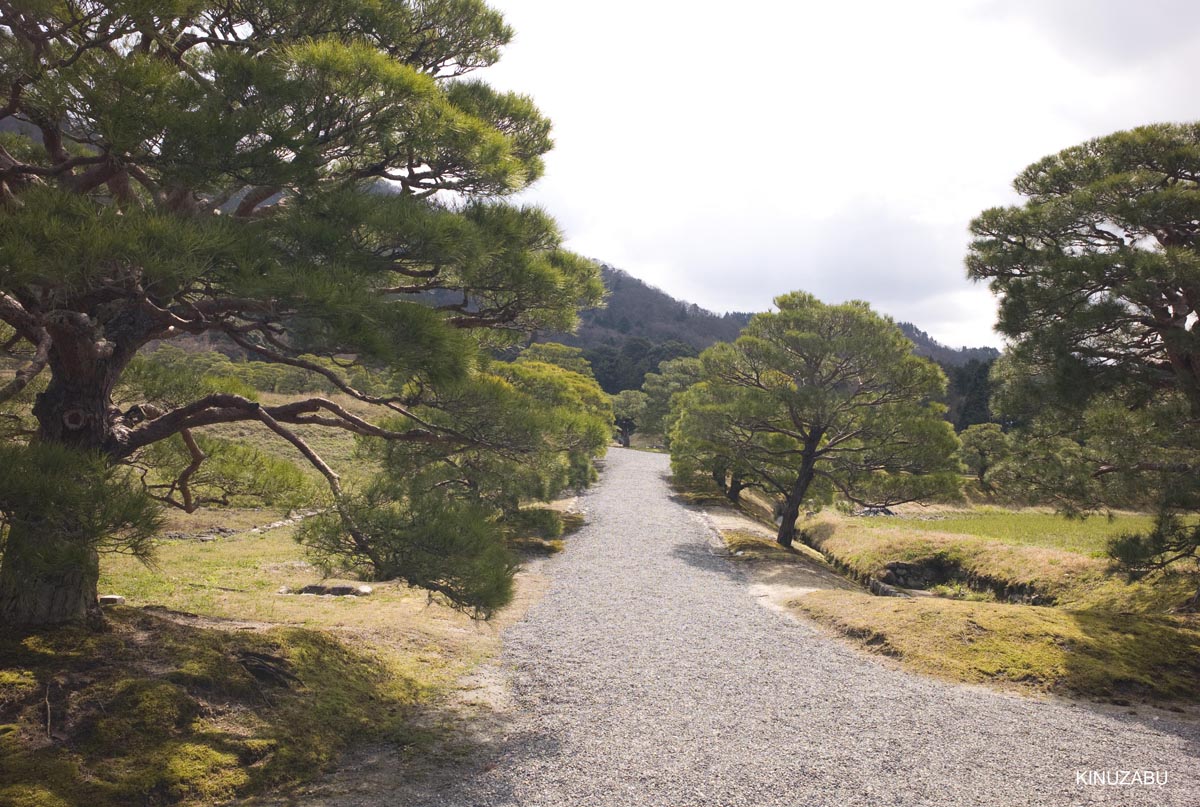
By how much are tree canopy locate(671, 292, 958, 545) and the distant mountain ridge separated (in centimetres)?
9137

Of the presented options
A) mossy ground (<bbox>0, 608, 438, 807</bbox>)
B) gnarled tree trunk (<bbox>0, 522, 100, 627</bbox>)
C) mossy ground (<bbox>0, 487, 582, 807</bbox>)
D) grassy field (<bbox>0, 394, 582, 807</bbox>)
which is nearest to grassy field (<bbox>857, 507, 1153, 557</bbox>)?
grassy field (<bbox>0, 394, 582, 807</bbox>)

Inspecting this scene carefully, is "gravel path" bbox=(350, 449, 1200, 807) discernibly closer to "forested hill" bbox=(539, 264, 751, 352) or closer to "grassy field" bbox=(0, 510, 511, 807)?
"grassy field" bbox=(0, 510, 511, 807)

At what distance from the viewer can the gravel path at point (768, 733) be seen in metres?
4.10

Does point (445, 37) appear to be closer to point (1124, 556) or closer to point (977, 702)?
point (977, 702)

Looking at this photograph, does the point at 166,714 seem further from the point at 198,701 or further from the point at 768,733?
the point at 768,733

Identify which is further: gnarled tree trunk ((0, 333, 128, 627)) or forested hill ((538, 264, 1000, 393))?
forested hill ((538, 264, 1000, 393))

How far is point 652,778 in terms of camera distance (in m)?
4.23

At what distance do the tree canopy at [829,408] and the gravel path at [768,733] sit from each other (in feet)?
19.2

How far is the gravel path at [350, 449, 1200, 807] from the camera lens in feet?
13.5

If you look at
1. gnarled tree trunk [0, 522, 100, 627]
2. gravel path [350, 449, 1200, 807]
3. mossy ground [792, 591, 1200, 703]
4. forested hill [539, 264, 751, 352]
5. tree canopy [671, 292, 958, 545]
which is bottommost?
gravel path [350, 449, 1200, 807]

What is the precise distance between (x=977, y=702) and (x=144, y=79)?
309 inches

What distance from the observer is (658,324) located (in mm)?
125562

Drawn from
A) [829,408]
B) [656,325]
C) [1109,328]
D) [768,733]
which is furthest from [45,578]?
[656,325]

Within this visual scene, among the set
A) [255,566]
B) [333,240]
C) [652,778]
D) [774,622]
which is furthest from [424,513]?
[255,566]
